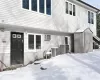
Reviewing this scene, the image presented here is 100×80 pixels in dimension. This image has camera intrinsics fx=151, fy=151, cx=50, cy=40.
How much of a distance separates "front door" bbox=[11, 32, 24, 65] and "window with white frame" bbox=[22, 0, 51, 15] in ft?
7.01

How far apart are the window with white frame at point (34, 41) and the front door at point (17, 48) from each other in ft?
2.36

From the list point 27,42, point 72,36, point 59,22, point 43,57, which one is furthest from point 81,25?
point 27,42

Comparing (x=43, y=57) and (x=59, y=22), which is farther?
(x=59, y=22)

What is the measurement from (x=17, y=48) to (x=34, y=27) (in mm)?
2059

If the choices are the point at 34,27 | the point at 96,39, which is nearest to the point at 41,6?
the point at 34,27

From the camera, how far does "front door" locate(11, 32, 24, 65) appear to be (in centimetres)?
984

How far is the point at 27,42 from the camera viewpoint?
1074 cm

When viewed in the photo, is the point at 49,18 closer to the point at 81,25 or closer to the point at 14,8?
the point at 14,8

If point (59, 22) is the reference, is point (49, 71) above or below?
below

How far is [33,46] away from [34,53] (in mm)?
533

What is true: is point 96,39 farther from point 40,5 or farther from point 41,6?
point 40,5

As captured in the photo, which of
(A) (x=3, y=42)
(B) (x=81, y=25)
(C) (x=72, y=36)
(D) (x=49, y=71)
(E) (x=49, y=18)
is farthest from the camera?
(B) (x=81, y=25)

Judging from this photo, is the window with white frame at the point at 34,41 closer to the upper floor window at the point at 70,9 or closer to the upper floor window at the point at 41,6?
the upper floor window at the point at 41,6

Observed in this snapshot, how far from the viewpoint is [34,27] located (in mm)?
11086
